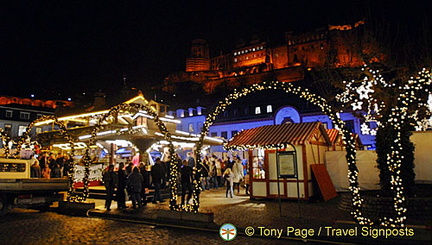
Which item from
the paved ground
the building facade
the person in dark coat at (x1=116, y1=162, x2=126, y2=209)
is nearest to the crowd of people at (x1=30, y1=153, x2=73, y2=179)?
the person in dark coat at (x1=116, y1=162, x2=126, y2=209)

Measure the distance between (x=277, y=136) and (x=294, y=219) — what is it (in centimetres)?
527

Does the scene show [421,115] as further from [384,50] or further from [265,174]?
[265,174]

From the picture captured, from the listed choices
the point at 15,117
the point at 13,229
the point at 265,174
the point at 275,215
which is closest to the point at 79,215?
the point at 13,229

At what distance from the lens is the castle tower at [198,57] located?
8594 centimetres

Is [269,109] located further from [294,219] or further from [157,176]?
[294,219]

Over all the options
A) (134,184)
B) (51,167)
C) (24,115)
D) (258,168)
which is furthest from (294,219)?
(24,115)

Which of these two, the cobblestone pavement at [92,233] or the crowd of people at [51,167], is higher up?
the crowd of people at [51,167]

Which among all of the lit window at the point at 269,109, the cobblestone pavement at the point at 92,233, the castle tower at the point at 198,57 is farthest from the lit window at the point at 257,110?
the castle tower at the point at 198,57

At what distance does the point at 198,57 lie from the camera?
86562 millimetres

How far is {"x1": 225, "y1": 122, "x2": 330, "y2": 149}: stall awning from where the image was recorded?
13.9 meters

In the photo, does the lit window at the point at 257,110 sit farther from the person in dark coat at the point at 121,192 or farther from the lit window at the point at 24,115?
the lit window at the point at 24,115

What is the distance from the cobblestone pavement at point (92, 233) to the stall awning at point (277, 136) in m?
6.51

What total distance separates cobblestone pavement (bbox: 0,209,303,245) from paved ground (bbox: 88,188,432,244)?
0.87 meters

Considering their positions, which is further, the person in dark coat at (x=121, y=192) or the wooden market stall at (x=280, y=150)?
the wooden market stall at (x=280, y=150)
